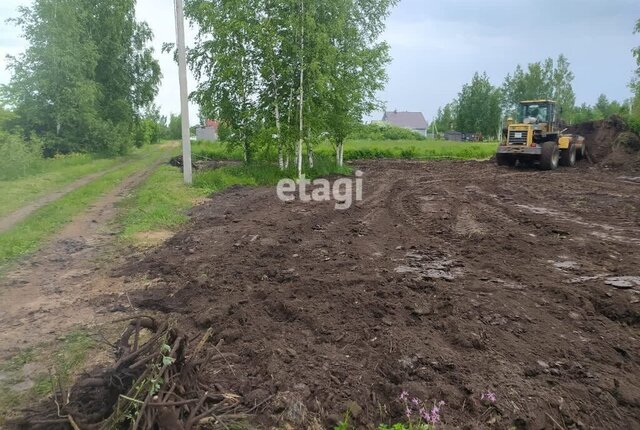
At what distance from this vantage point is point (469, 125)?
2254 inches

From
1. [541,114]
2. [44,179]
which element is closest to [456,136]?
[541,114]

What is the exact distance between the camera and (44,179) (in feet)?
55.4

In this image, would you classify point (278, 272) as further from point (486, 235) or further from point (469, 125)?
point (469, 125)

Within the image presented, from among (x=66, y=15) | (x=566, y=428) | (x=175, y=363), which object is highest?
(x=66, y=15)

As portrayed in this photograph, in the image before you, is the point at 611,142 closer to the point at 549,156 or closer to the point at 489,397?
the point at 549,156

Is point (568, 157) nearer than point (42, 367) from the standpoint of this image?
No

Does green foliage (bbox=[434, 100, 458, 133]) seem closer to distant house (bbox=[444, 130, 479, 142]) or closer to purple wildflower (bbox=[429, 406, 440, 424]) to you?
distant house (bbox=[444, 130, 479, 142])

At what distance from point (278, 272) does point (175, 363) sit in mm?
3257

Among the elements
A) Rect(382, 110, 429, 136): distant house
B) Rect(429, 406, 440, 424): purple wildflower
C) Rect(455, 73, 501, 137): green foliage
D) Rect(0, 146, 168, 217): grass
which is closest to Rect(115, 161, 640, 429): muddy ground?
Rect(429, 406, 440, 424): purple wildflower

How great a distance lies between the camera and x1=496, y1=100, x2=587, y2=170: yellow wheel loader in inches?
766

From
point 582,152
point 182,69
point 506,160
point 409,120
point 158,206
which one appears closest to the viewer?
point 158,206

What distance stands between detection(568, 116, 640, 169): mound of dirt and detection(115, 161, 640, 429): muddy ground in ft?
50.0

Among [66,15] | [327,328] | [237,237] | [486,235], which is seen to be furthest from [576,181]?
[66,15]

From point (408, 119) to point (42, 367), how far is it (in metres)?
99.7
